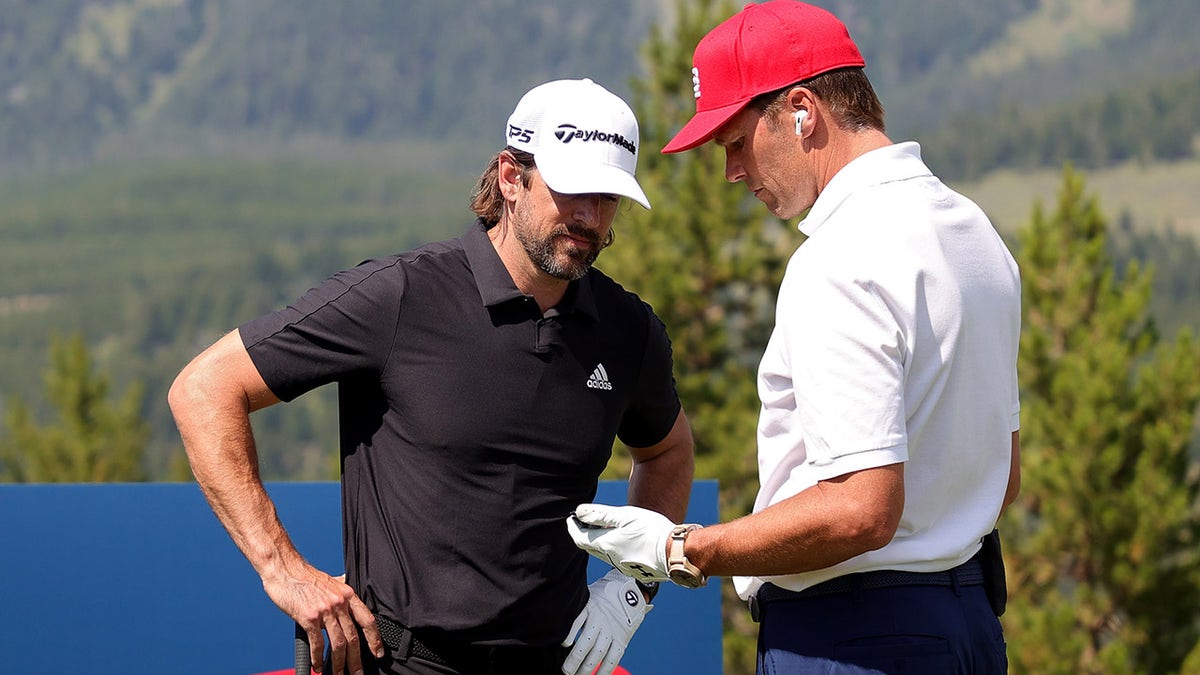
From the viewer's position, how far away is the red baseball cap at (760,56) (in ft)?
8.00

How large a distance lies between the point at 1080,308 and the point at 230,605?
17.9m

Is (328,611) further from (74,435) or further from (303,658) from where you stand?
(74,435)

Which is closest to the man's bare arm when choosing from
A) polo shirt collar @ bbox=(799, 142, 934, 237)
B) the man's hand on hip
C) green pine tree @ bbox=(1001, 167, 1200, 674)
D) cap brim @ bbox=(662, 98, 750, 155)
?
the man's hand on hip

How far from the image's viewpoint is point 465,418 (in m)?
2.83

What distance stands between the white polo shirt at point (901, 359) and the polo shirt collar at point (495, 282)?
2.08ft

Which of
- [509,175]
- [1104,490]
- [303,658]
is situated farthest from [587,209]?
[1104,490]

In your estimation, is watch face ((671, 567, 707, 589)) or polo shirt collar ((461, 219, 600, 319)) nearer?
watch face ((671, 567, 707, 589))

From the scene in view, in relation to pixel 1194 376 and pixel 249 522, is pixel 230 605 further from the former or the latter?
pixel 1194 376

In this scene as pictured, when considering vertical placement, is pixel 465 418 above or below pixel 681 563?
above

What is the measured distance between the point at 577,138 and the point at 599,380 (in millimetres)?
524

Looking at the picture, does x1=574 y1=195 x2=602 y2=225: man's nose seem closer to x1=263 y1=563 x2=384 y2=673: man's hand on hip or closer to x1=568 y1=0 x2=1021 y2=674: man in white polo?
x1=568 y1=0 x2=1021 y2=674: man in white polo

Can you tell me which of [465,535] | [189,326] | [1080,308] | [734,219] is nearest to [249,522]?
[465,535]

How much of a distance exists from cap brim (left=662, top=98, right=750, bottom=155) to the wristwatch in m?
0.68

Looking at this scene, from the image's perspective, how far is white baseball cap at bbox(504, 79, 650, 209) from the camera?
2912 millimetres
